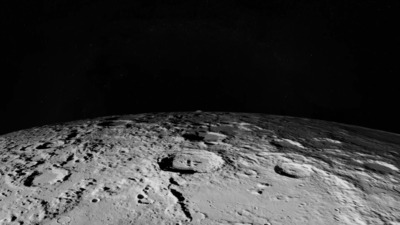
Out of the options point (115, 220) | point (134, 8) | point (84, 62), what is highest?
point (134, 8)

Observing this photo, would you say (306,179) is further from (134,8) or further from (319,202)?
(134,8)

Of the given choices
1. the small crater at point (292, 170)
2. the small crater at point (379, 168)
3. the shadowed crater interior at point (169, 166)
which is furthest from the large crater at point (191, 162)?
the small crater at point (379, 168)

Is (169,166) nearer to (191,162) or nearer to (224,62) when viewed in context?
(191,162)

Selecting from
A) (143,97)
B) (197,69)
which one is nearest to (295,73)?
(197,69)

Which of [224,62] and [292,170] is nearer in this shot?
[292,170]

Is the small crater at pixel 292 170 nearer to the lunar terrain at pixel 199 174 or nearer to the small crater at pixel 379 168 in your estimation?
the lunar terrain at pixel 199 174

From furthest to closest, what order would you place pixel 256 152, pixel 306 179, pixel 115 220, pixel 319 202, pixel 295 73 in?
1. pixel 295 73
2. pixel 256 152
3. pixel 306 179
4. pixel 319 202
5. pixel 115 220

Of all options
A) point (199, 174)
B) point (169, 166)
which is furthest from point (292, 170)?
point (169, 166)

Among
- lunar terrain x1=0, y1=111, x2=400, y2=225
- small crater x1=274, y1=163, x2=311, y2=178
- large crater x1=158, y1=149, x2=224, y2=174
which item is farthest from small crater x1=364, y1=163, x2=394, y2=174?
large crater x1=158, y1=149, x2=224, y2=174

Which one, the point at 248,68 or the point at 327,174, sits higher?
the point at 248,68
